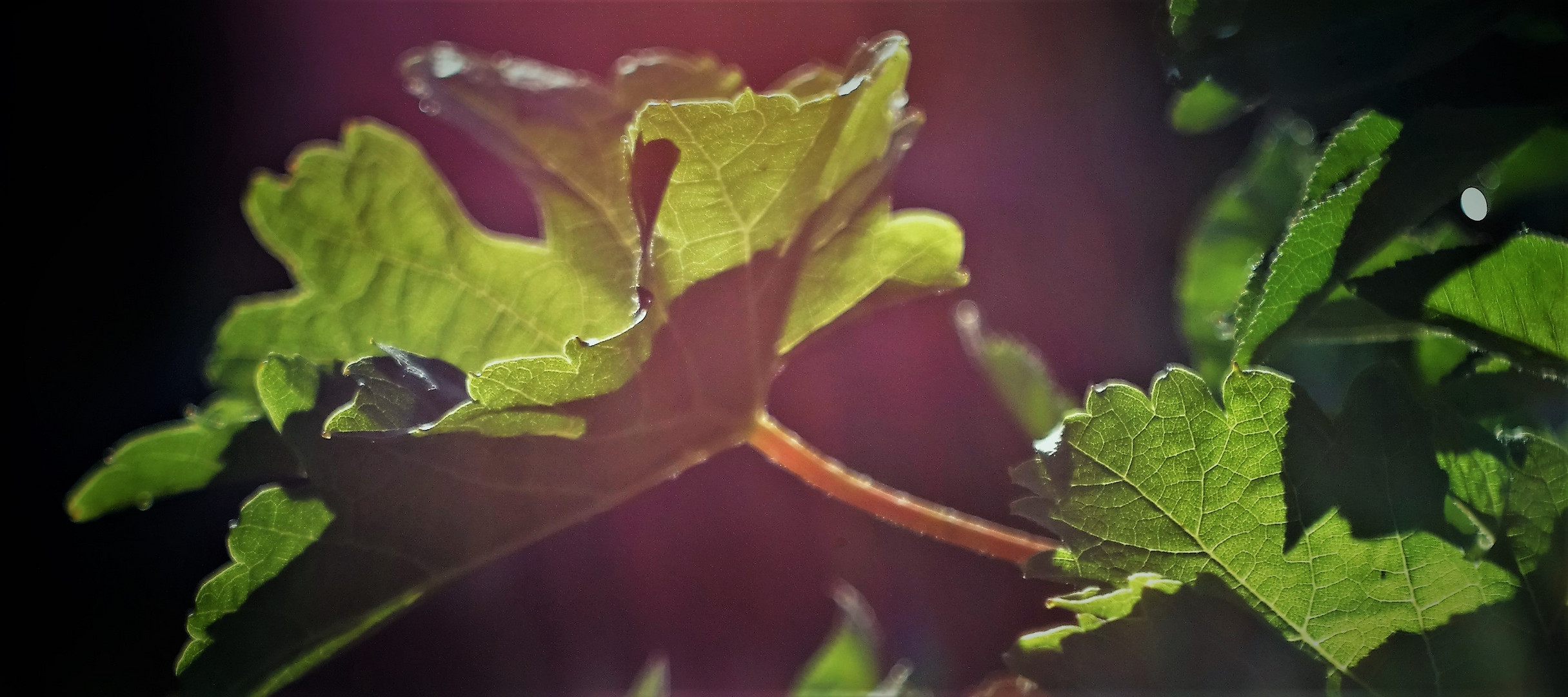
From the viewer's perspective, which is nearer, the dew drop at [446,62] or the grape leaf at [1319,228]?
the grape leaf at [1319,228]

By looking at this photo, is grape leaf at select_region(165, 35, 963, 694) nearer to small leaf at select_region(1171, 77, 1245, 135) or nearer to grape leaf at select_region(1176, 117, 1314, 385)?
small leaf at select_region(1171, 77, 1245, 135)

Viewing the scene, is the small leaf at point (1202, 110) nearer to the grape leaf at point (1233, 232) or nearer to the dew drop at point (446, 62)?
the grape leaf at point (1233, 232)

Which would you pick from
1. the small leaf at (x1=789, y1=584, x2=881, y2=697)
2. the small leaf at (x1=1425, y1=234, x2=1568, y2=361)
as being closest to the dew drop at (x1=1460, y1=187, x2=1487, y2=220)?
the small leaf at (x1=1425, y1=234, x2=1568, y2=361)

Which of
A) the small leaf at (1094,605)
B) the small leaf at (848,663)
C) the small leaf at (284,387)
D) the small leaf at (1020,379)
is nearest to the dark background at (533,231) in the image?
the small leaf at (848,663)

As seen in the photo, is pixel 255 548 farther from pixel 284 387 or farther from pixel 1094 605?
pixel 1094 605

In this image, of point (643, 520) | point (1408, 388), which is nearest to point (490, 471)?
point (1408, 388)
